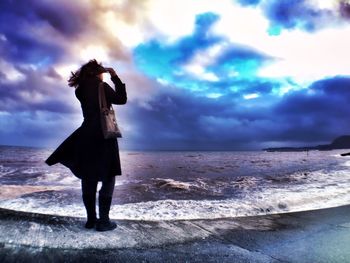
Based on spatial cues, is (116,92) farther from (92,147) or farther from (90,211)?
(90,211)

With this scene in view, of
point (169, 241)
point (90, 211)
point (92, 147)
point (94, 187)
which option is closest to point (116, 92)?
point (92, 147)

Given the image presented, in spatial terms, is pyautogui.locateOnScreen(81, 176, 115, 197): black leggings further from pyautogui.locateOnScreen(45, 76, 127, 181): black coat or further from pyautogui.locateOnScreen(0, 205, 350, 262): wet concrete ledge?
pyautogui.locateOnScreen(0, 205, 350, 262): wet concrete ledge

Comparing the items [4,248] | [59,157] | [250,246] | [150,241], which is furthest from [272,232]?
[4,248]

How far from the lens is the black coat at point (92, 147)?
4.21 m

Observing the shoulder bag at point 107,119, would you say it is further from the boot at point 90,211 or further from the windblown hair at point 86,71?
the boot at point 90,211

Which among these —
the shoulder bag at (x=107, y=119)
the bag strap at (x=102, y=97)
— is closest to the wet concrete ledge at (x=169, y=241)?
the shoulder bag at (x=107, y=119)

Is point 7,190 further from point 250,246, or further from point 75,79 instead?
point 250,246

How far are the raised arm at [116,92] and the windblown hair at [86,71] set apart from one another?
0.20 m

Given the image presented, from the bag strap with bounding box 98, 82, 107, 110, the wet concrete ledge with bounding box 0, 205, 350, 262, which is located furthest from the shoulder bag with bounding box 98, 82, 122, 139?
the wet concrete ledge with bounding box 0, 205, 350, 262

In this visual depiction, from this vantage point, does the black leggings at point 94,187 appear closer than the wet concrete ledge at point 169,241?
No

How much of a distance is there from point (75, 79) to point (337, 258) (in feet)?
11.6

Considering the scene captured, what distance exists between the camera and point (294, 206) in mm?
7164

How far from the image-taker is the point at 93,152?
13.8 ft

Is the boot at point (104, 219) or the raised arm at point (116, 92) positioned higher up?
the raised arm at point (116, 92)
